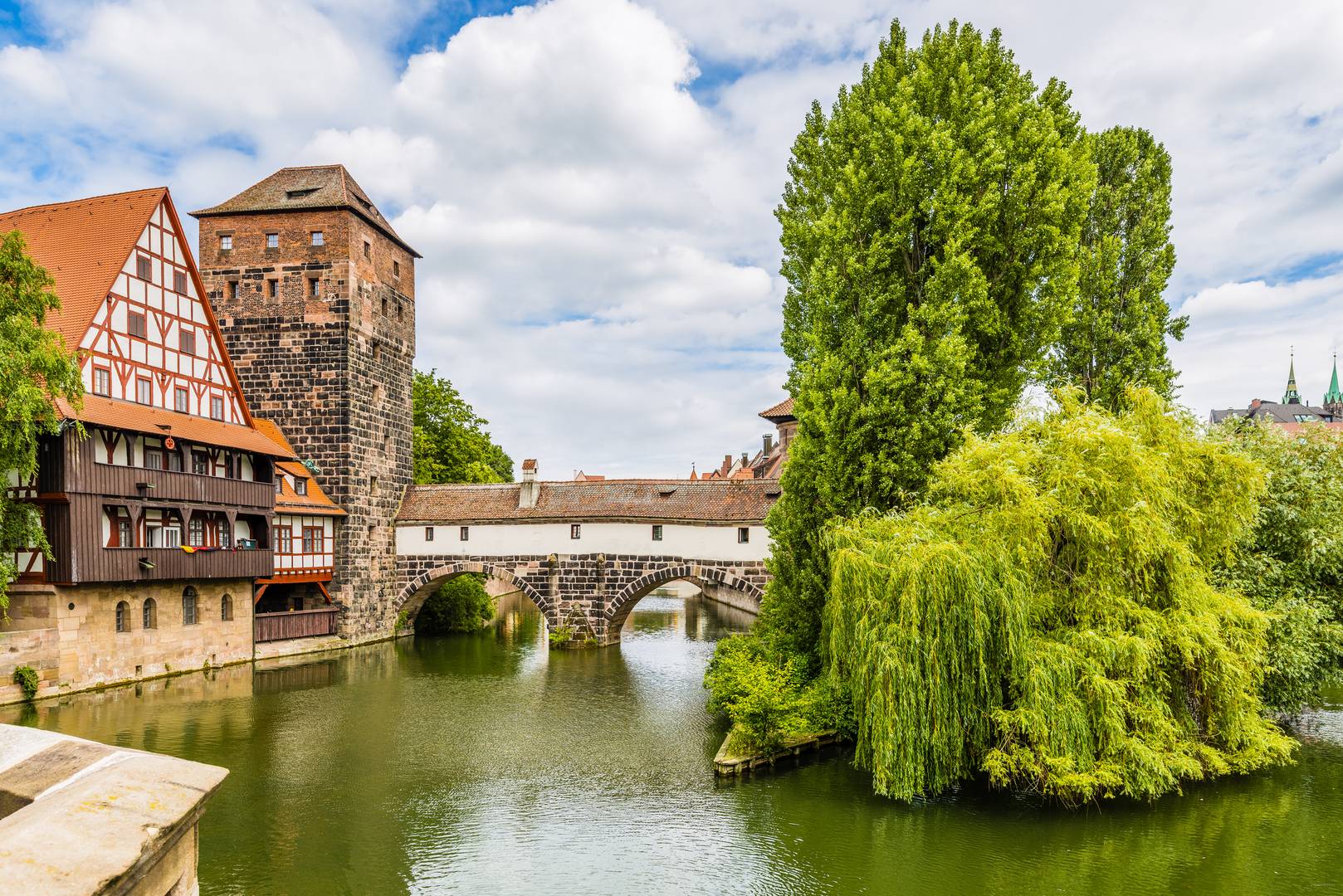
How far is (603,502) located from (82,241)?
51.3 ft

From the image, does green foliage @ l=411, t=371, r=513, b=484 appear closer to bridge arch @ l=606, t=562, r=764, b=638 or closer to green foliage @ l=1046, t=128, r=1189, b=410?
bridge arch @ l=606, t=562, r=764, b=638

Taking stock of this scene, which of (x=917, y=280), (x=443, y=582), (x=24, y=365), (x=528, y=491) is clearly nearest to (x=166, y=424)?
(x=24, y=365)

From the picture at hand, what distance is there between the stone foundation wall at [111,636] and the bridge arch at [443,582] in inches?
245

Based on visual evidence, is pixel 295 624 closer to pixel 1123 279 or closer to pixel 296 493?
pixel 296 493

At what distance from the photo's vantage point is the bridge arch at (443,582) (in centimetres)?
2888

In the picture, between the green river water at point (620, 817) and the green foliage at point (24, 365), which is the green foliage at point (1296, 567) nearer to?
the green river water at point (620, 817)

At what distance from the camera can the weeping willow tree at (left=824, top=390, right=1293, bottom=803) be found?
11.6 m

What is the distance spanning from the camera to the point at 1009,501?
12.7 m

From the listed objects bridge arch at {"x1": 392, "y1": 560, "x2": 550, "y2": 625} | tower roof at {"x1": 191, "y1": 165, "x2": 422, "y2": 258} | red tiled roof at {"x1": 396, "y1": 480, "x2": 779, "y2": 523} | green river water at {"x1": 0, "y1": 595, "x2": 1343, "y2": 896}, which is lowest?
green river water at {"x1": 0, "y1": 595, "x2": 1343, "y2": 896}

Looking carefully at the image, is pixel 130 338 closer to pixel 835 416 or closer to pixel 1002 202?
pixel 835 416

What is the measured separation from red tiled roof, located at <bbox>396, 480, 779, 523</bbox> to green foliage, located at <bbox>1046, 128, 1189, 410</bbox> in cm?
944

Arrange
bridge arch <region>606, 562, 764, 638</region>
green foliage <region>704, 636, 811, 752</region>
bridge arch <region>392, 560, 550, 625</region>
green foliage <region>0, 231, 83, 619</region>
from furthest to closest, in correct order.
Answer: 1. bridge arch <region>392, 560, 550, 625</region>
2. bridge arch <region>606, 562, 764, 638</region>
3. green foliage <region>0, 231, 83, 619</region>
4. green foliage <region>704, 636, 811, 752</region>

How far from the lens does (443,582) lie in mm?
31984

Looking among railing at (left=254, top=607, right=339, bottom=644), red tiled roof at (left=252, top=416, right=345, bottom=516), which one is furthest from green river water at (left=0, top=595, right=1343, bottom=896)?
red tiled roof at (left=252, top=416, right=345, bottom=516)
